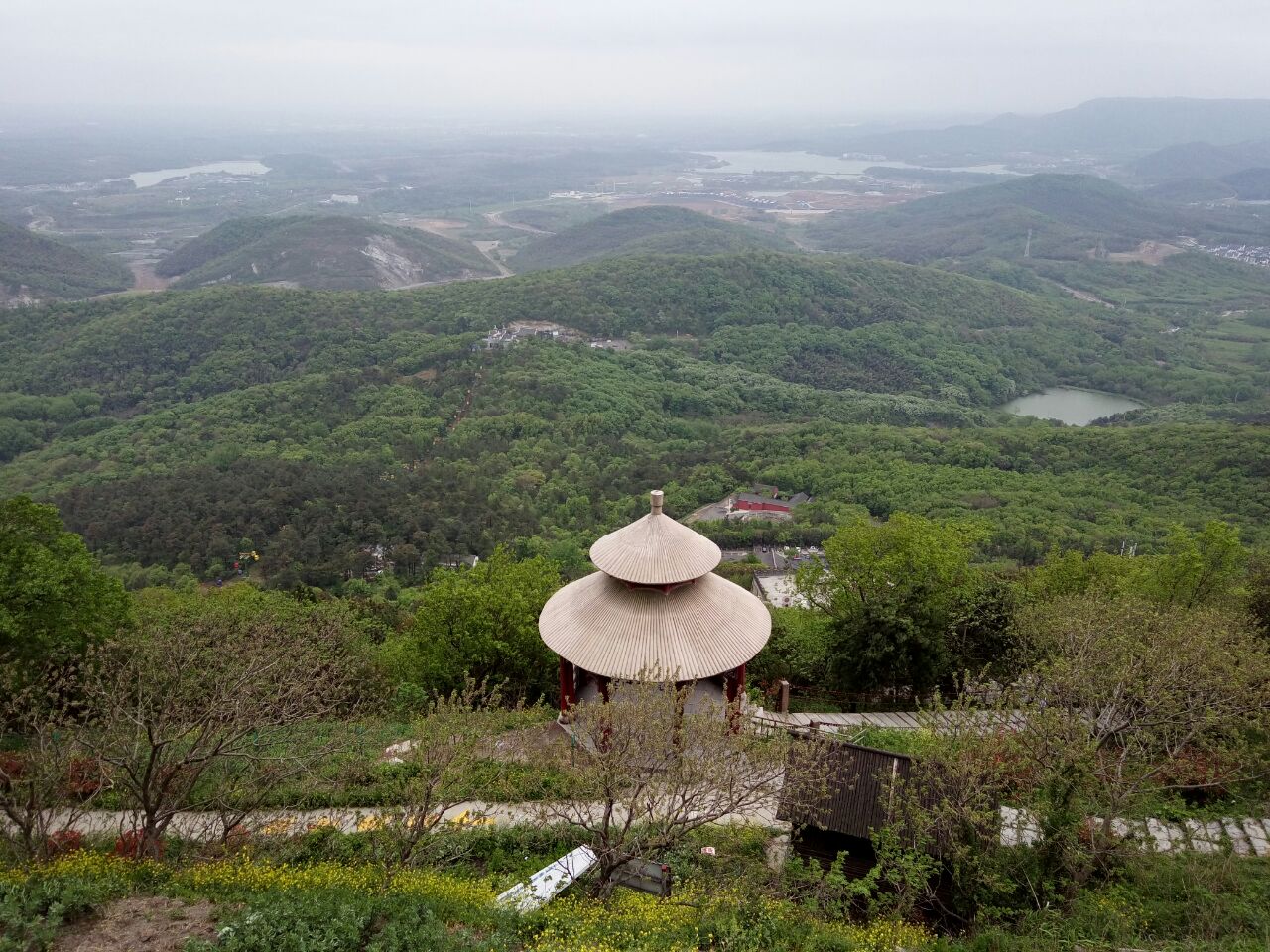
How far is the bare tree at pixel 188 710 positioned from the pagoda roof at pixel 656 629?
4933mm

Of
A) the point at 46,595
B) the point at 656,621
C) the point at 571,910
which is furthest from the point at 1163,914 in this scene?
the point at 46,595

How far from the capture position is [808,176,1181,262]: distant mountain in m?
144

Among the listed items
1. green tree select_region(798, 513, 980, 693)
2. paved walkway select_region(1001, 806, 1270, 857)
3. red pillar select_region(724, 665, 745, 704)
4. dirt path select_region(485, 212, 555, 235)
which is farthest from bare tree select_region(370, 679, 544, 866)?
dirt path select_region(485, 212, 555, 235)

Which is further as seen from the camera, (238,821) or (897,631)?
(897,631)

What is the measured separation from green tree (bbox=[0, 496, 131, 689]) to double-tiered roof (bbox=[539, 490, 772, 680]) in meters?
10.2

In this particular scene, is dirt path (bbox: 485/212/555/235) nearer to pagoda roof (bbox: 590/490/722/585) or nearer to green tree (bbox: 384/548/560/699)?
green tree (bbox: 384/548/560/699)

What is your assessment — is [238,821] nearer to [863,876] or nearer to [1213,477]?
[863,876]

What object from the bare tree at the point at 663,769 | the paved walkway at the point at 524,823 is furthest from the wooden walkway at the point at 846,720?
the bare tree at the point at 663,769

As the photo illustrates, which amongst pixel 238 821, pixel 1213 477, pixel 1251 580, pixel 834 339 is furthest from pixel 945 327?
pixel 238 821

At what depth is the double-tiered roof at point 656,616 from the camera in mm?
14719

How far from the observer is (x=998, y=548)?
40.5 m

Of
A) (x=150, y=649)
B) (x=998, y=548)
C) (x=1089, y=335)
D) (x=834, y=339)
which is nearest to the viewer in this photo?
(x=150, y=649)

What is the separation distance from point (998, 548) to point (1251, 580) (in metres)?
20.9

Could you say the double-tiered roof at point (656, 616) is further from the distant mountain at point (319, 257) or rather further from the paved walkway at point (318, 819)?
the distant mountain at point (319, 257)
